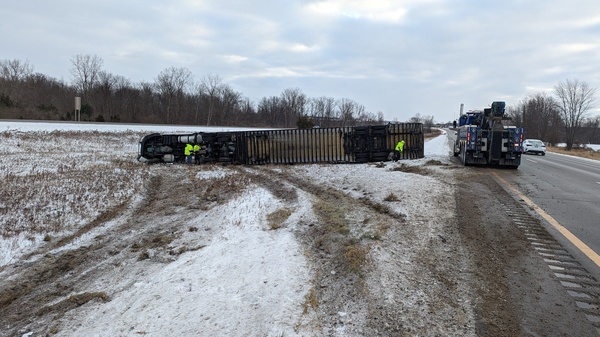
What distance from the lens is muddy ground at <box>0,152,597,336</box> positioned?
3.23 m

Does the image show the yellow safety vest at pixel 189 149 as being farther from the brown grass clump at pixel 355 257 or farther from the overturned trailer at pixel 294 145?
the brown grass clump at pixel 355 257

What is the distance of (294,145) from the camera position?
18.1 metres

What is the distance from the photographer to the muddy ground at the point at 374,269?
127 inches

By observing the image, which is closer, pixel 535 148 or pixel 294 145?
Answer: pixel 294 145

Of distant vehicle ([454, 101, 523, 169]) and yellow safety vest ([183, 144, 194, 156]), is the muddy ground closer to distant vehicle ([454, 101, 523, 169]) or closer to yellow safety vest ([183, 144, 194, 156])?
distant vehicle ([454, 101, 523, 169])

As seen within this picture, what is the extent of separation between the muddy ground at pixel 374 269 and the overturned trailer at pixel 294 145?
8.76m

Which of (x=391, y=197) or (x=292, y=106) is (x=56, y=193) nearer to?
(x=391, y=197)

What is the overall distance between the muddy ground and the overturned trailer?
876 cm

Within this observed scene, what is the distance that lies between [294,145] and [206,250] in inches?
511

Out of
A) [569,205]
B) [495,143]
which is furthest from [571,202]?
[495,143]

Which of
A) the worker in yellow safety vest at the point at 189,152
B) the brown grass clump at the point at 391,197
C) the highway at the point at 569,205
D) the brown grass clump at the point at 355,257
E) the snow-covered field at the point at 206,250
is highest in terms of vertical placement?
the worker in yellow safety vest at the point at 189,152

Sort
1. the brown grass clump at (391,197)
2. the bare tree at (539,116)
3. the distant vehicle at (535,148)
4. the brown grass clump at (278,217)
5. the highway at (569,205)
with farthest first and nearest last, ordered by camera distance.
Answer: the bare tree at (539,116) → the distant vehicle at (535,148) → the brown grass clump at (391,197) → the brown grass clump at (278,217) → the highway at (569,205)

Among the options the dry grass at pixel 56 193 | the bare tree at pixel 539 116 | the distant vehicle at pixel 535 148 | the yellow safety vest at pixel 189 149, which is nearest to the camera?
the dry grass at pixel 56 193

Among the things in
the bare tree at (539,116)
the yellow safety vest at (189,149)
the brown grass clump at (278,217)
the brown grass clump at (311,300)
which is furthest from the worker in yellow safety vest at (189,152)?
the bare tree at (539,116)
